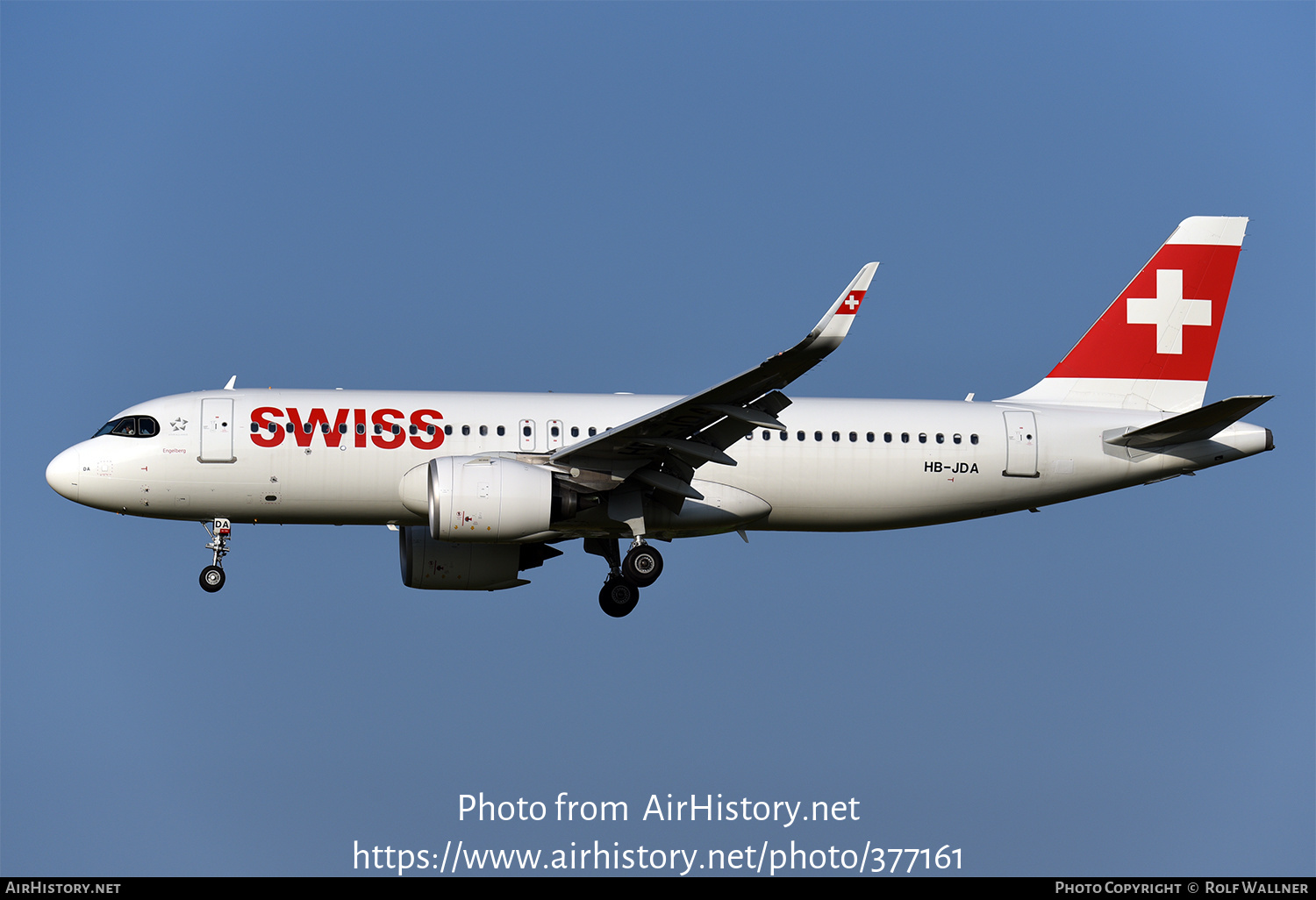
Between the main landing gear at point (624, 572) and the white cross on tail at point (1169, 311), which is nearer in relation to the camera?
the main landing gear at point (624, 572)

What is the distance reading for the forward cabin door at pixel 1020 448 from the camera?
1291 inches

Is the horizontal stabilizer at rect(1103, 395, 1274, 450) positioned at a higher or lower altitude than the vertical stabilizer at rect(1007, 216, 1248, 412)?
lower

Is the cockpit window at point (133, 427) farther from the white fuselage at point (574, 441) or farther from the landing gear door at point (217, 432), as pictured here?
the landing gear door at point (217, 432)

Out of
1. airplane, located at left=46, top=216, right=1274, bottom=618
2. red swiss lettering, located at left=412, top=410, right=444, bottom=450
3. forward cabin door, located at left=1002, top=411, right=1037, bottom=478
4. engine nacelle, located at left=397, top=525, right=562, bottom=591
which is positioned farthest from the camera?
engine nacelle, located at left=397, top=525, right=562, bottom=591

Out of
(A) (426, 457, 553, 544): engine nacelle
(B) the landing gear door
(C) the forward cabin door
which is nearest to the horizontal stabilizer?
(C) the forward cabin door

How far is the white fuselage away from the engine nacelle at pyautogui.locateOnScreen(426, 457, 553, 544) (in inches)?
54.1

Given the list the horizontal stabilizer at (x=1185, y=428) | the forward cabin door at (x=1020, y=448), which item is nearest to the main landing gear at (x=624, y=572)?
the forward cabin door at (x=1020, y=448)

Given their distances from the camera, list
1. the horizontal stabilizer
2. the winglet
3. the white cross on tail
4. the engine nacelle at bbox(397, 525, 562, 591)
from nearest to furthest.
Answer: the winglet
the horizontal stabilizer
the engine nacelle at bbox(397, 525, 562, 591)
the white cross on tail

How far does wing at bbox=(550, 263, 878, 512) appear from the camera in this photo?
1001 inches

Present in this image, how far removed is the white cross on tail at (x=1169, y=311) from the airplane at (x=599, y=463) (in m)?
2.60

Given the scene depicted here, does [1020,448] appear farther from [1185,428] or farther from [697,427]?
[697,427]

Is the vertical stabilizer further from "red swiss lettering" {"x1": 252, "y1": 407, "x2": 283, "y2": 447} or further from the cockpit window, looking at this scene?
the cockpit window

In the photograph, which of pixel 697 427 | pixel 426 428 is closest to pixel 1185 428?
pixel 697 427

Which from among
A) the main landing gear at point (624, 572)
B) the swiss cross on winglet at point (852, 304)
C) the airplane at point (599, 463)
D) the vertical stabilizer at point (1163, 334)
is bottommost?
the main landing gear at point (624, 572)
